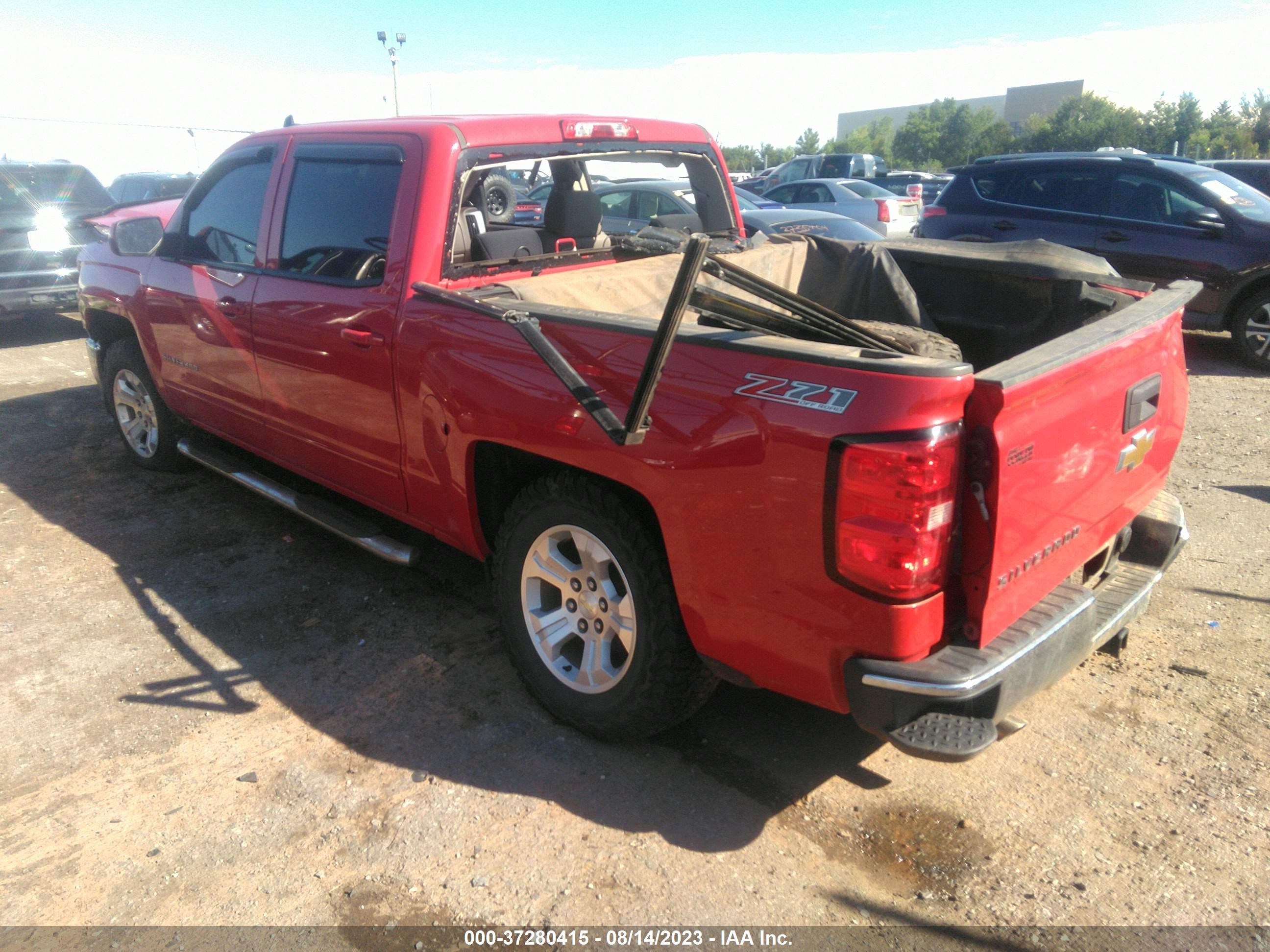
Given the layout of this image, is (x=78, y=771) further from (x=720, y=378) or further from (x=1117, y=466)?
(x=1117, y=466)

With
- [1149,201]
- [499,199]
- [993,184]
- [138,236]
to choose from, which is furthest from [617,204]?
[499,199]

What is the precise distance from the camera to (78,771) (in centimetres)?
315

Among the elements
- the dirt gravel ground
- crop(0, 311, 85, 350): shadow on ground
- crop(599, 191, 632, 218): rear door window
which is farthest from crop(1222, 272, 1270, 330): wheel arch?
crop(0, 311, 85, 350): shadow on ground

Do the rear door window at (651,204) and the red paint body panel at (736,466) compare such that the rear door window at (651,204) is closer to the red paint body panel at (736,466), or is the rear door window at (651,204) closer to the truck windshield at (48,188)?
the truck windshield at (48,188)

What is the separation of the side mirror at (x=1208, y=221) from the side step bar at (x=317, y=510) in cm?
786

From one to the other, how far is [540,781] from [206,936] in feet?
3.36

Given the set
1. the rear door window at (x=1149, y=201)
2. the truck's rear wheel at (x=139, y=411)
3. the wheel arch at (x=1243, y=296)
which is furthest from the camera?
the rear door window at (x=1149, y=201)

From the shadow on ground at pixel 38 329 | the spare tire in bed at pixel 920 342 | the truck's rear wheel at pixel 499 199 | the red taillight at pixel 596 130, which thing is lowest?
the shadow on ground at pixel 38 329

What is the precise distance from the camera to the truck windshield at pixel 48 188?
10.5 metres

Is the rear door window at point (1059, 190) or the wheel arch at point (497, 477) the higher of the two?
the rear door window at point (1059, 190)

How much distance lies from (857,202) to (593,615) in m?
14.6

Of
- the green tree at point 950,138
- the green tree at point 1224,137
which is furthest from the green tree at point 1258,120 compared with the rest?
the green tree at point 950,138

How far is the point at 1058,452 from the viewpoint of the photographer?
2.46 m

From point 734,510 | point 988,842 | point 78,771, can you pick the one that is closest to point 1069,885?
point 988,842
